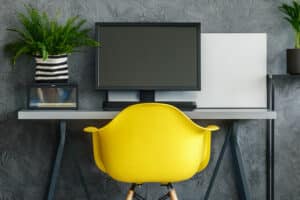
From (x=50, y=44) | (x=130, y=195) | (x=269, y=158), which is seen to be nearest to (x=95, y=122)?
(x=50, y=44)

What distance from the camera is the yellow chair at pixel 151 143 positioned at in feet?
8.11

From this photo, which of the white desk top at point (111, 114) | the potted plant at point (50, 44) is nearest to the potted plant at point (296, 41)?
the white desk top at point (111, 114)

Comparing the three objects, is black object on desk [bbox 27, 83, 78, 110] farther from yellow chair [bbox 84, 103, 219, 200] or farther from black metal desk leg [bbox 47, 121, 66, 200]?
yellow chair [bbox 84, 103, 219, 200]

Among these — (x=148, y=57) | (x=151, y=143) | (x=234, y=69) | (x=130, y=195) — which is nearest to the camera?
(x=151, y=143)

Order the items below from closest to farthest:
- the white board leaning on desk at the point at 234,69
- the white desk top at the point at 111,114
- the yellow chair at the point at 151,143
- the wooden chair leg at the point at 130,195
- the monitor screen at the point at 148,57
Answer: the yellow chair at the point at 151,143 < the wooden chair leg at the point at 130,195 < the white desk top at the point at 111,114 < the monitor screen at the point at 148,57 < the white board leaning on desk at the point at 234,69

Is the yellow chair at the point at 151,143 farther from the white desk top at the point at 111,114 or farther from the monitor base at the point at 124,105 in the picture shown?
the monitor base at the point at 124,105

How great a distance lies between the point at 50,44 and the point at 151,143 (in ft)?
3.00

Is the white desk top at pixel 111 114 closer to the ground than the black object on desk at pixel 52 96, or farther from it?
closer to the ground

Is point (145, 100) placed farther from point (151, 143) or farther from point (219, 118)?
point (151, 143)

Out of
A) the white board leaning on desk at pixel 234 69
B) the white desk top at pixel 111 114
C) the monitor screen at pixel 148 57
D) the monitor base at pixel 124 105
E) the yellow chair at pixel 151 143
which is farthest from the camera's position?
the white board leaning on desk at pixel 234 69

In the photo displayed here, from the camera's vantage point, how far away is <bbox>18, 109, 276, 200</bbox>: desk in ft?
9.20

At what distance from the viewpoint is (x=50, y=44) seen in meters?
3.00

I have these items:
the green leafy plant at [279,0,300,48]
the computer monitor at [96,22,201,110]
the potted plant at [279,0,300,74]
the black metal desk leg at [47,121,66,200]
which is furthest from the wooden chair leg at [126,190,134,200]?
the green leafy plant at [279,0,300,48]

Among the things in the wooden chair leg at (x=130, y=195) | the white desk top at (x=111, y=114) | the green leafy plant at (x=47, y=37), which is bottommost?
the wooden chair leg at (x=130, y=195)
